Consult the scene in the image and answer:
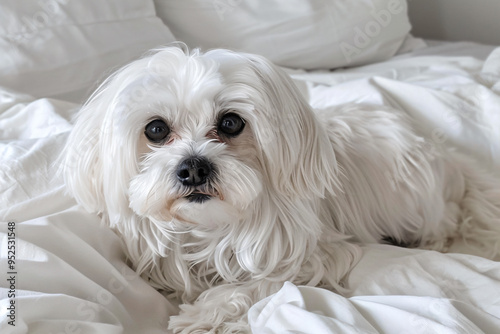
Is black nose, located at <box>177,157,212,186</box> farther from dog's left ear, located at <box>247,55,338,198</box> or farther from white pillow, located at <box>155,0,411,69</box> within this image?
white pillow, located at <box>155,0,411,69</box>

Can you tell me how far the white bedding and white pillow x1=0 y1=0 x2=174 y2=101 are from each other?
87 mm

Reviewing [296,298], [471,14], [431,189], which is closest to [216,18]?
[431,189]

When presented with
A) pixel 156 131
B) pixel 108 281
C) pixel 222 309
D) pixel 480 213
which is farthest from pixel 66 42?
pixel 480 213

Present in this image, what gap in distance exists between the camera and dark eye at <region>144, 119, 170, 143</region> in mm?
1082

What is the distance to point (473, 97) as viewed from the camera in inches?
65.0

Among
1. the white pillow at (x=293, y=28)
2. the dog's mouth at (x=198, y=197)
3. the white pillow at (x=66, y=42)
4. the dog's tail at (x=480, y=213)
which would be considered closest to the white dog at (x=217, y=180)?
the dog's mouth at (x=198, y=197)

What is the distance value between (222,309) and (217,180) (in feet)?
0.87

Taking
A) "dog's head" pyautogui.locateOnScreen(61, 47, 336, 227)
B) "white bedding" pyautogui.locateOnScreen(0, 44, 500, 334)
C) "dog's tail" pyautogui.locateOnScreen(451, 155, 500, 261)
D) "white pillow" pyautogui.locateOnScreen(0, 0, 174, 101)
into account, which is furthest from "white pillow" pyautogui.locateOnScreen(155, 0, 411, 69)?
"dog's head" pyautogui.locateOnScreen(61, 47, 336, 227)

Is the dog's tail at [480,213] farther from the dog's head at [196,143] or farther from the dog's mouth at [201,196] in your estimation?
the dog's mouth at [201,196]

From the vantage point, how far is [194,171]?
38.9 inches

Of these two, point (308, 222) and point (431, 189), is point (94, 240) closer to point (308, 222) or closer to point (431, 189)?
point (308, 222)

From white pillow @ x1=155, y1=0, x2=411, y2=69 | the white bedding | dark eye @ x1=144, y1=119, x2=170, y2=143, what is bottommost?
the white bedding

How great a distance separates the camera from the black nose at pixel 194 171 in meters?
A: 0.99

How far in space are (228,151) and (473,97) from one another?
92cm
